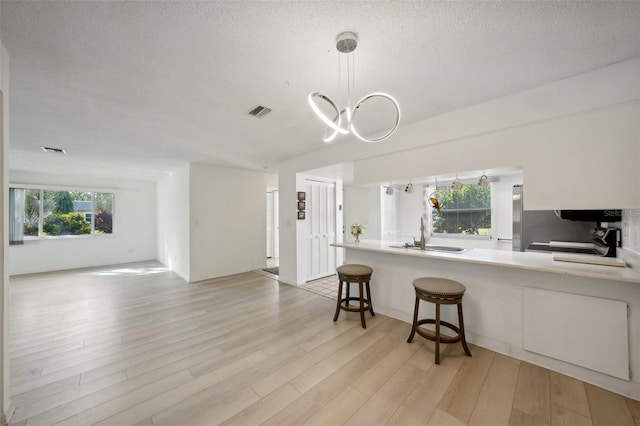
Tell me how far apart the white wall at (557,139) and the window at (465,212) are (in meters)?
2.59

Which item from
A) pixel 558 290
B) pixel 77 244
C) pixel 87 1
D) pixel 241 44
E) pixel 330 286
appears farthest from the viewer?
pixel 77 244

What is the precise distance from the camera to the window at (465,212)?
519 centimetres

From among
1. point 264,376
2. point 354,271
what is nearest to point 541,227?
point 354,271

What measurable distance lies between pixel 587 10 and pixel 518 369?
2662mm

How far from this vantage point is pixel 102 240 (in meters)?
6.80

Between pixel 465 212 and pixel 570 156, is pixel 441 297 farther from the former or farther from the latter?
pixel 465 212

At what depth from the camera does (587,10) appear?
54.7 inches

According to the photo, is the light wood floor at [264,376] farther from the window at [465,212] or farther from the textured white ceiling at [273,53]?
the window at [465,212]

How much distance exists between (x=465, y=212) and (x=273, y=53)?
17.5 feet

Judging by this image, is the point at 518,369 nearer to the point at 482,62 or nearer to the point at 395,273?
the point at 395,273

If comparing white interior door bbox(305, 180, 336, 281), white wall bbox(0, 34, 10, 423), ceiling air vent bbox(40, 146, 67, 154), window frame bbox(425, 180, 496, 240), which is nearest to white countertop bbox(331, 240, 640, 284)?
window frame bbox(425, 180, 496, 240)

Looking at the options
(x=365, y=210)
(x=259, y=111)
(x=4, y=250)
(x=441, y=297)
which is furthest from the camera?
(x=365, y=210)

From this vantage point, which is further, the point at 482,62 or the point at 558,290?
the point at 558,290

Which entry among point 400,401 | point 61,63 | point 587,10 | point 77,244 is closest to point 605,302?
point 400,401
